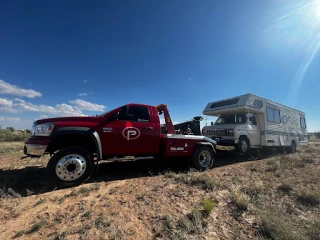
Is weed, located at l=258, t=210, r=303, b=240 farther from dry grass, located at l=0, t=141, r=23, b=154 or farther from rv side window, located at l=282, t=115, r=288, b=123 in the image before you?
dry grass, located at l=0, t=141, r=23, b=154

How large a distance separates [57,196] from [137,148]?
88.7 inches

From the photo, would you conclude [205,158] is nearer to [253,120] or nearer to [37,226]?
[253,120]

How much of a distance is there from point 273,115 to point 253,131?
2085 mm

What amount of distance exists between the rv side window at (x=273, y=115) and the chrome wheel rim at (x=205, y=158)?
5.54m

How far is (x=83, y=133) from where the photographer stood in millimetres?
4496

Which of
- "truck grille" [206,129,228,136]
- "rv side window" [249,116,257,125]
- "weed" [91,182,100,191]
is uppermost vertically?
"rv side window" [249,116,257,125]

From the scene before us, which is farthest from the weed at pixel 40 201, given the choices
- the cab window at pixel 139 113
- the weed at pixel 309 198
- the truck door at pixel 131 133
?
the weed at pixel 309 198

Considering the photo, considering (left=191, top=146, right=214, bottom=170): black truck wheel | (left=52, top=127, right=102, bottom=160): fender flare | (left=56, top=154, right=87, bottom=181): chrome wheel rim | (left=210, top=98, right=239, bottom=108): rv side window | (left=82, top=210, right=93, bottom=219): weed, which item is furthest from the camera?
(left=210, top=98, right=239, bottom=108): rv side window

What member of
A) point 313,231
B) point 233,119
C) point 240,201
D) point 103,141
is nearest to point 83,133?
point 103,141

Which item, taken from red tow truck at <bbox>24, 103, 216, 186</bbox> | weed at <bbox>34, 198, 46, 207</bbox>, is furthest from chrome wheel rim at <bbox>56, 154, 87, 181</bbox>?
weed at <bbox>34, 198, 46, 207</bbox>

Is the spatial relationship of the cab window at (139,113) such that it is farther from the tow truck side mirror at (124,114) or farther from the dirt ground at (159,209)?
the dirt ground at (159,209)

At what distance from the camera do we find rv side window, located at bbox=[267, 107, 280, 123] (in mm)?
9977

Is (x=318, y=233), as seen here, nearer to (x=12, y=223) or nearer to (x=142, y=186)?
(x=142, y=186)

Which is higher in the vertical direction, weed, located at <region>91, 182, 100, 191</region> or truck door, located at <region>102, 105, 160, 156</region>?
truck door, located at <region>102, 105, 160, 156</region>
